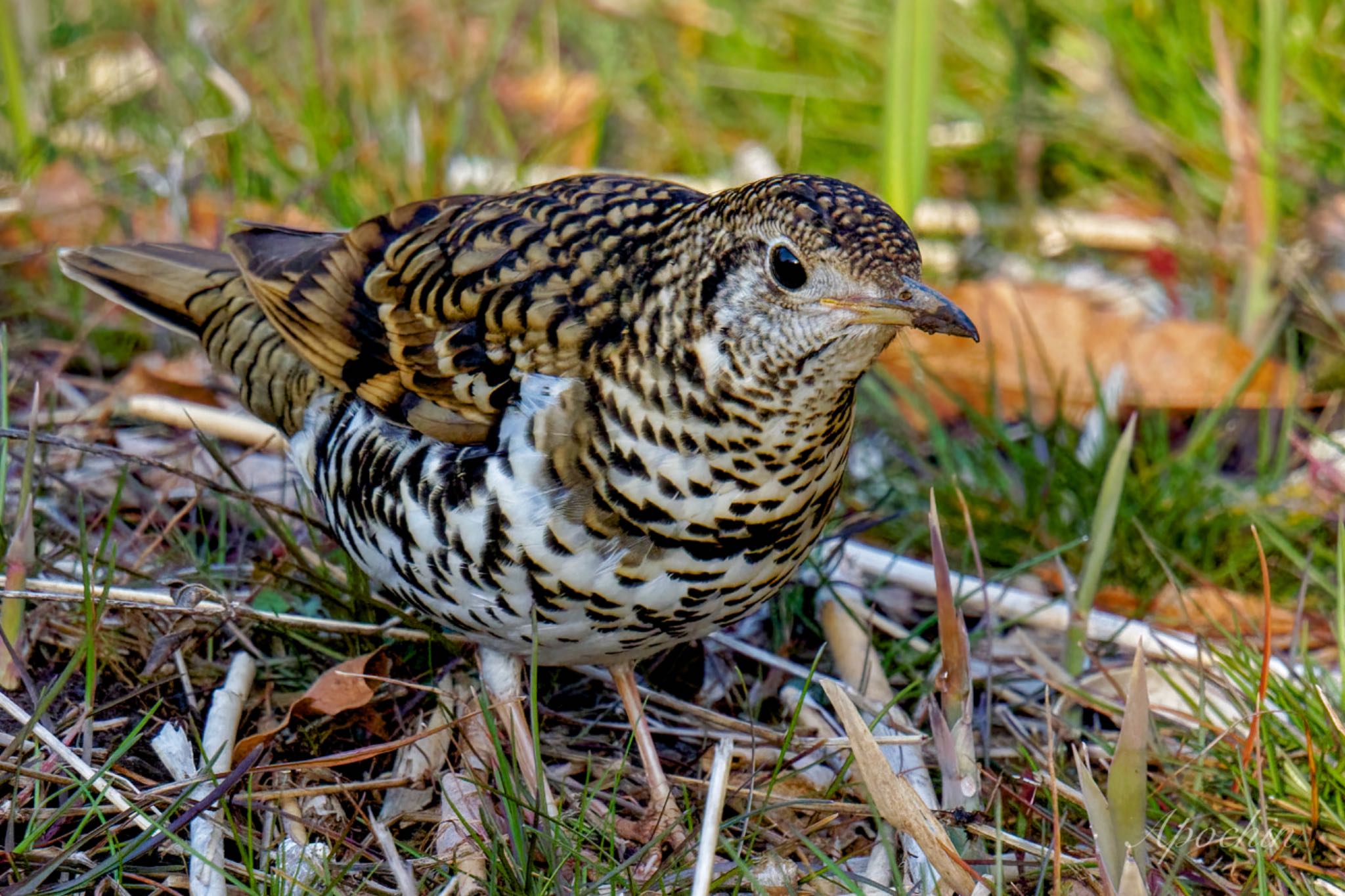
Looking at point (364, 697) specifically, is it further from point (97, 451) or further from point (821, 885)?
point (821, 885)

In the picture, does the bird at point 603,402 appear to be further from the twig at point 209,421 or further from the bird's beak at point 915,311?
the twig at point 209,421

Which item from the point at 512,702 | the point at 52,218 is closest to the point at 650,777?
the point at 512,702

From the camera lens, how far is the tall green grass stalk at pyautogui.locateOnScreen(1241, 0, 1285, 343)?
4258 mm

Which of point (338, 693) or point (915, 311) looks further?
point (338, 693)

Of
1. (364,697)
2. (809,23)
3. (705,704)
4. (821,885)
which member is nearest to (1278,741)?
(821,885)

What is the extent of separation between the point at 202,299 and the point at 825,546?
151cm

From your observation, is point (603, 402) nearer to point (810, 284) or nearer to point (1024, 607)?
point (810, 284)

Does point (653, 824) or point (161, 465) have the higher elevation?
point (161, 465)

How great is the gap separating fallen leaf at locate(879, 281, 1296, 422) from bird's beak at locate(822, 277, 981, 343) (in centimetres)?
175

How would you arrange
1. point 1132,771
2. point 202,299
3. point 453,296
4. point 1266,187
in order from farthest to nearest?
point 1266,187 < point 202,299 < point 453,296 < point 1132,771

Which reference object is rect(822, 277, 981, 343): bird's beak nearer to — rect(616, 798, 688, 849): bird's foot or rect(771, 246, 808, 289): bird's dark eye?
rect(771, 246, 808, 289): bird's dark eye

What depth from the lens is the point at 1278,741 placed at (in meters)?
2.93

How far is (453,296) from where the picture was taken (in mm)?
2877

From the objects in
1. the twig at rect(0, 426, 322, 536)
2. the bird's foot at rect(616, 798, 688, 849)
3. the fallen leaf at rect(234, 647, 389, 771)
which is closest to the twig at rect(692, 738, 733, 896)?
the bird's foot at rect(616, 798, 688, 849)
